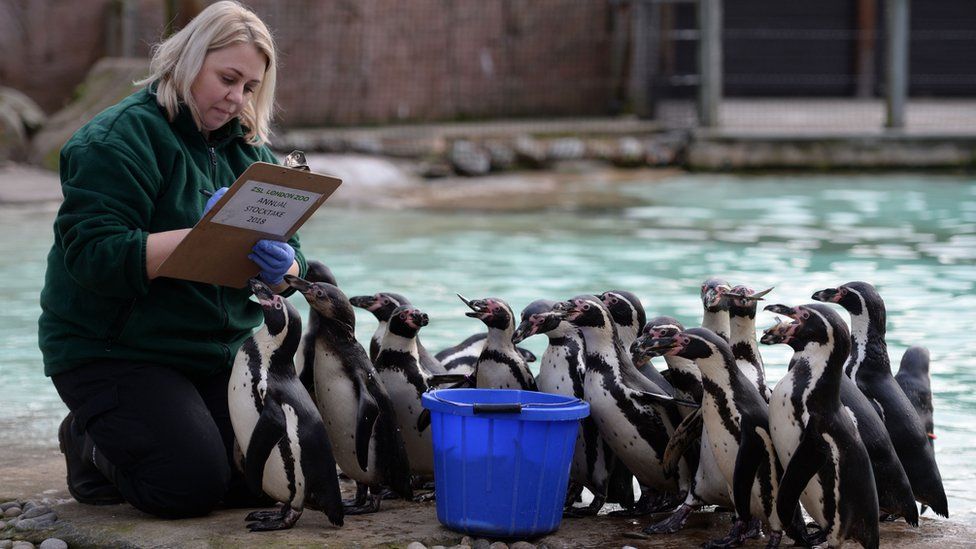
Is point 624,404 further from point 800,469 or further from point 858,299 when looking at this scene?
point 858,299

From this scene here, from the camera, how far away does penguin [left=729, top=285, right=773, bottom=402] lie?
342 cm

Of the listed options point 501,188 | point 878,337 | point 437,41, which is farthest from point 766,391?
A: point 437,41

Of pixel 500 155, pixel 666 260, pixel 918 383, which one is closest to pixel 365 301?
pixel 918 383

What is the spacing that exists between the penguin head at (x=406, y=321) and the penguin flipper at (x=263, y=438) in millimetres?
592

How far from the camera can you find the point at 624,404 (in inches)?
131

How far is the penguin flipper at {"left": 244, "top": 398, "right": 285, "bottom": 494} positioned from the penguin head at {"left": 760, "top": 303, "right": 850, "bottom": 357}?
1170 mm

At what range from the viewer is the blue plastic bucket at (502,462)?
9.66 ft

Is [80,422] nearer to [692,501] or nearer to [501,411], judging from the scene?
[501,411]

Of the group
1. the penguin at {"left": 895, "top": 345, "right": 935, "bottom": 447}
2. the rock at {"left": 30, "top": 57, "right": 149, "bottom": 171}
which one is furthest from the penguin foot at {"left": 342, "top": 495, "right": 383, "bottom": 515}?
the rock at {"left": 30, "top": 57, "right": 149, "bottom": 171}

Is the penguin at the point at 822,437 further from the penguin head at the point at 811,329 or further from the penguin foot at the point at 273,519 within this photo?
Result: the penguin foot at the point at 273,519

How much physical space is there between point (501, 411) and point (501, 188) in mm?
8986

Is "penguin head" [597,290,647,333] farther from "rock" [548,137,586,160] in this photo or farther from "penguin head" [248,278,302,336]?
"rock" [548,137,586,160]

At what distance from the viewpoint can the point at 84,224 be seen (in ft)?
10.0

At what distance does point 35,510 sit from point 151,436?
357 mm
